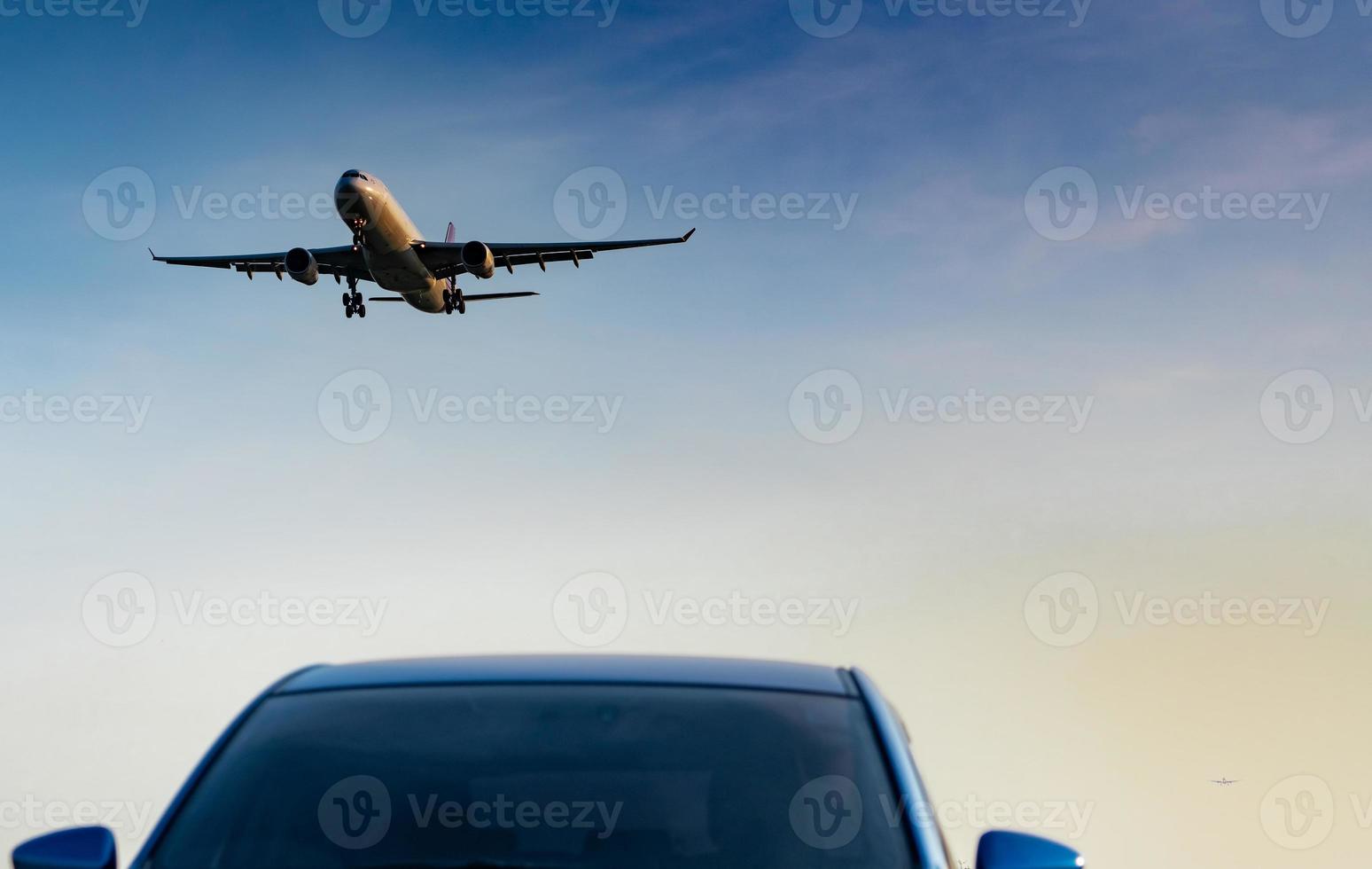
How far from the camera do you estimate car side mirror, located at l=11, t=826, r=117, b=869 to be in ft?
8.89

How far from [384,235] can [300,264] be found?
7.05ft

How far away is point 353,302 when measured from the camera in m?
38.7

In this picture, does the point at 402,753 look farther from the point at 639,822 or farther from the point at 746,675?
the point at 746,675

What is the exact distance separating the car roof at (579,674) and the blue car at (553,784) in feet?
0.04

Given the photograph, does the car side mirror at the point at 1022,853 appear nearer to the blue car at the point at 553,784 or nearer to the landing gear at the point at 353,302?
the blue car at the point at 553,784

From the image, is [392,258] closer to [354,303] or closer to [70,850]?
[354,303]

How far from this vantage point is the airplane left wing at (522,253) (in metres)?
37.0

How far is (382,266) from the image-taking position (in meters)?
36.4

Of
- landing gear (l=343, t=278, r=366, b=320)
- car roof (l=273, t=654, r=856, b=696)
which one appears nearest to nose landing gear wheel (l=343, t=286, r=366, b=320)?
landing gear (l=343, t=278, r=366, b=320)

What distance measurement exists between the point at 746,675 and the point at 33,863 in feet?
4.99

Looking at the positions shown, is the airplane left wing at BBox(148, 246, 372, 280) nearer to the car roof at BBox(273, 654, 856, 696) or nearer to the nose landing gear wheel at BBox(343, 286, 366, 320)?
the nose landing gear wheel at BBox(343, 286, 366, 320)

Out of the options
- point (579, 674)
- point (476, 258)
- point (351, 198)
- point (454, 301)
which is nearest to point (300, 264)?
point (351, 198)

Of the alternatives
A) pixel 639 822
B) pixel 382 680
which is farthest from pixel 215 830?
pixel 639 822

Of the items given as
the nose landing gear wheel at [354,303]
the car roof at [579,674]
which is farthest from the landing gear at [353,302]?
the car roof at [579,674]
